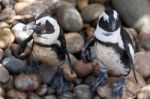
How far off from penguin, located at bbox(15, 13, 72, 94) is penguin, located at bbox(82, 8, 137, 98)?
0.66ft

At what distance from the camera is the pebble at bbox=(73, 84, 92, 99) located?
11.1 feet

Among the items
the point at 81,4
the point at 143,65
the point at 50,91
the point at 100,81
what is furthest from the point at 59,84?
the point at 81,4

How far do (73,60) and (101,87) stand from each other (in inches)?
14.3

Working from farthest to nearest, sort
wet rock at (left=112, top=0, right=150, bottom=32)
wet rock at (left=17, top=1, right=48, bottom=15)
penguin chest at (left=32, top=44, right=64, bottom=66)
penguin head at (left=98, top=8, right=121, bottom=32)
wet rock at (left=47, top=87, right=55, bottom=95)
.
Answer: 1. wet rock at (left=112, top=0, right=150, bottom=32)
2. wet rock at (left=17, top=1, right=48, bottom=15)
3. wet rock at (left=47, top=87, right=55, bottom=95)
4. penguin chest at (left=32, top=44, right=64, bottom=66)
5. penguin head at (left=98, top=8, right=121, bottom=32)

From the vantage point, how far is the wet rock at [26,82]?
334 cm

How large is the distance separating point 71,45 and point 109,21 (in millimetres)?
681

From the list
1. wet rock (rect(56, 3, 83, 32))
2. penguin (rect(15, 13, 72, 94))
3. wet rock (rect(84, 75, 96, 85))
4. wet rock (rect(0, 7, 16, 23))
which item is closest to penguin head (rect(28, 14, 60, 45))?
penguin (rect(15, 13, 72, 94))

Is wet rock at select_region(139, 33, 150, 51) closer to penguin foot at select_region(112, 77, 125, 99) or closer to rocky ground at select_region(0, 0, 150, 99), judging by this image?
rocky ground at select_region(0, 0, 150, 99)

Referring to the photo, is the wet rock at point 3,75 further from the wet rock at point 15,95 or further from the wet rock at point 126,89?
the wet rock at point 126,89

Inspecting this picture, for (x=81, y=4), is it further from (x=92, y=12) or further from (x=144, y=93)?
(x=144, y=93)

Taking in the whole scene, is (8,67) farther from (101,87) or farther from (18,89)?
(101,87)

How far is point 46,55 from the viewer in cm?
335

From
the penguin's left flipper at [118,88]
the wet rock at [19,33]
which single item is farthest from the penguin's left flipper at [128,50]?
the wet rock at [19,33]

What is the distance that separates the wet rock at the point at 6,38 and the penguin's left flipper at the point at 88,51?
0.58 meters
